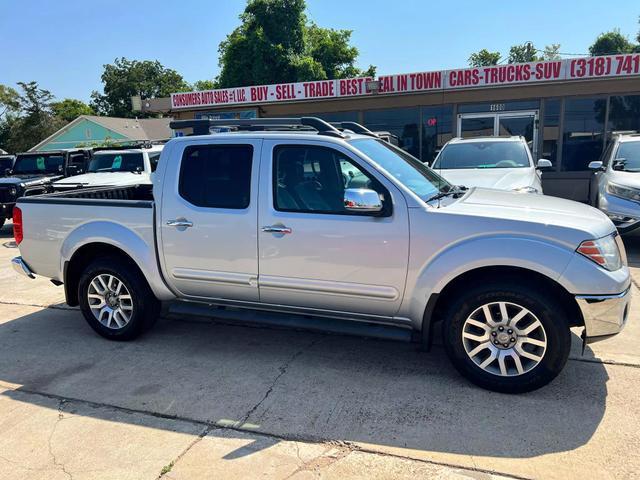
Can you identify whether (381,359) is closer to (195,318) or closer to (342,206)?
(342,206)

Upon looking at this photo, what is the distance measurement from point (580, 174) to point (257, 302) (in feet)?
40.1

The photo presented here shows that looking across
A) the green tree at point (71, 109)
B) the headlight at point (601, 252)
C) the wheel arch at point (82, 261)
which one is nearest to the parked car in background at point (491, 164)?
the headlight at point (601, 252)

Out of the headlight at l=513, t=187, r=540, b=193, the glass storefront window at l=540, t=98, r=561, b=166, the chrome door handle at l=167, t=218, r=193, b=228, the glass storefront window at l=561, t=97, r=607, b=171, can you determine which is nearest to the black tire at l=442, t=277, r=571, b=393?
the chrome door handle at l=167, t=218, r=193, b=228

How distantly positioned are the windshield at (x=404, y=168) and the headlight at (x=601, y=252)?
1126 mm

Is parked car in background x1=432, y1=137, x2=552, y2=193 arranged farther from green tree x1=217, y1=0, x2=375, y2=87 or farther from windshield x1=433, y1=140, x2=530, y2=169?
green tree x1=217, y1=0, x2=375, y2=87

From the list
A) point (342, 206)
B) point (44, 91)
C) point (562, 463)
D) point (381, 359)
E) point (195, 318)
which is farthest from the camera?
point (44, 91)

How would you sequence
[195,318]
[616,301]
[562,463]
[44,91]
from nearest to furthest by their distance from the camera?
[562,463]
[616,301]
[195,318]
[44,91]

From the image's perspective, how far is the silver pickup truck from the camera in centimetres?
339

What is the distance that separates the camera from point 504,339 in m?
3.50

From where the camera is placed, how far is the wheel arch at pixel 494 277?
11.3ft

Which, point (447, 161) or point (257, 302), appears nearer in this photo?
point (257, 302)

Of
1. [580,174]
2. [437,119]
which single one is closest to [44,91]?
[437,119]

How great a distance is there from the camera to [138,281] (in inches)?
181

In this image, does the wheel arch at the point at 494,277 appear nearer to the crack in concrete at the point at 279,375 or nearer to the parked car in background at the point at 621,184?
the crack in concrete at the point at 279,375
